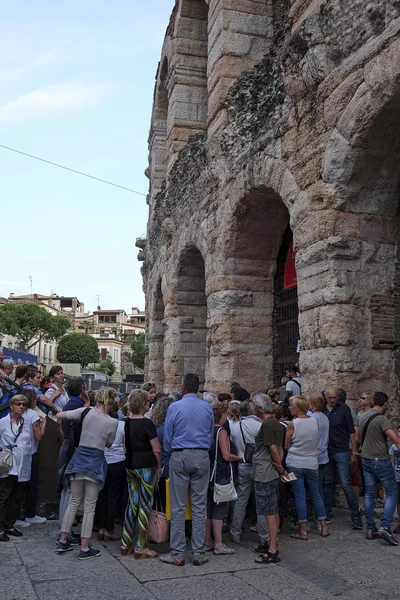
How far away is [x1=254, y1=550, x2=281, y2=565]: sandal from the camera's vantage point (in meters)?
3.92

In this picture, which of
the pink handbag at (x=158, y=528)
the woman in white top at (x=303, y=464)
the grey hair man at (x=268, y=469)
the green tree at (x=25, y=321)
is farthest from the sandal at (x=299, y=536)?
the green tree at (x=25, y=321)

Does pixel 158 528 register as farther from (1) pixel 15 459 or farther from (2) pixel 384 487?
(2) pixel 384 487

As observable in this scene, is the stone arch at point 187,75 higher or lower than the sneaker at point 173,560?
higher

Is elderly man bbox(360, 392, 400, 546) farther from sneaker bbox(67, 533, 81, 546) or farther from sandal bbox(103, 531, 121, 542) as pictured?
sneaker bbox(67, 533, 81, 546)

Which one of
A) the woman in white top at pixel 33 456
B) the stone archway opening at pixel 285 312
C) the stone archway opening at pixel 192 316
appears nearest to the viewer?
the woman in white top at pixel 33 456

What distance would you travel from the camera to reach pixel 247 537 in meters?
4.64

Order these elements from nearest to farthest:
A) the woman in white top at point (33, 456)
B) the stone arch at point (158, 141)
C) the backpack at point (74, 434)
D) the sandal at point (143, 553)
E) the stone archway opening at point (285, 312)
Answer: the sandal at point (143, 553) < the backpack at point (74, 434) < the woman in white top at point (33, 456) < the stone archway opening at point (285, 312) < the stone arch at point (158, 141)

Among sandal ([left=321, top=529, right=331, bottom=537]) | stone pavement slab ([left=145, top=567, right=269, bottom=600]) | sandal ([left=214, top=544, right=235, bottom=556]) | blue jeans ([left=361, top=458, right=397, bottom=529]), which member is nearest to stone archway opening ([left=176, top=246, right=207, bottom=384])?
sandal ([left=321, top=529, right=331, bottom=537])

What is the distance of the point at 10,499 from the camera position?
459 cm

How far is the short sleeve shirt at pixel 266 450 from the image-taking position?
13.8 feet

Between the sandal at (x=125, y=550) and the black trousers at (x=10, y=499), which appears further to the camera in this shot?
the black trousers at (x=10, y=499)

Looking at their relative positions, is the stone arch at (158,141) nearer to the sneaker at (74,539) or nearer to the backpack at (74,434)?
the backpack at (74,434)

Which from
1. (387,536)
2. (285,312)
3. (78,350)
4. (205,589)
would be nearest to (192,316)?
(285,312)

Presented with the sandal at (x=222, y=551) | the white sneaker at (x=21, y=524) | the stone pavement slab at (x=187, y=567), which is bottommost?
the white sneaker at (x=21, y=524)
